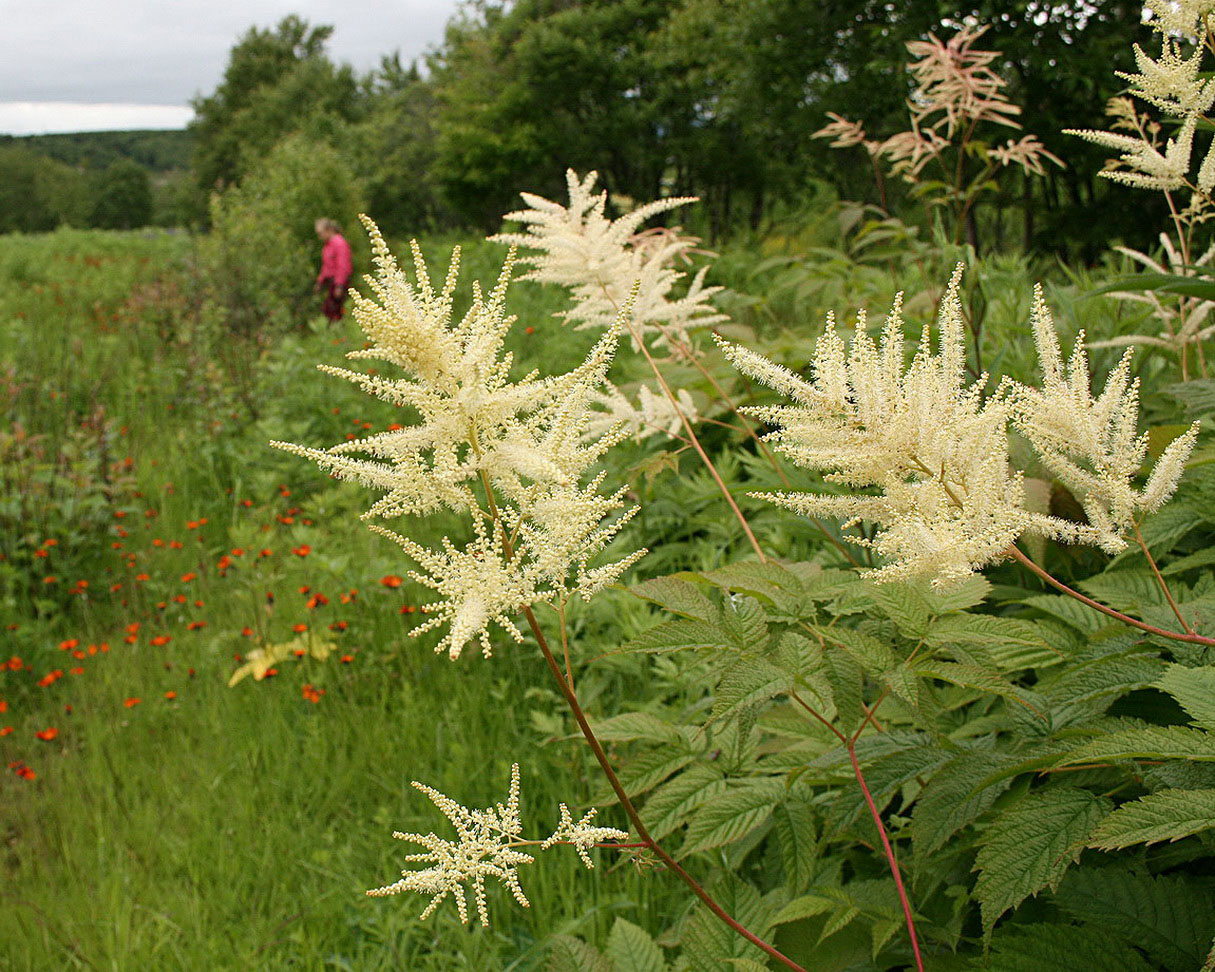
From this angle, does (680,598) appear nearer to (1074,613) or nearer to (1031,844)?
(1031,844)

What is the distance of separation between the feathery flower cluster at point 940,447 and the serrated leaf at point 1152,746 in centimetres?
22

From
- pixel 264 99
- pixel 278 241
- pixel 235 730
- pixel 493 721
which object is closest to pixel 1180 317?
pixel 493 721

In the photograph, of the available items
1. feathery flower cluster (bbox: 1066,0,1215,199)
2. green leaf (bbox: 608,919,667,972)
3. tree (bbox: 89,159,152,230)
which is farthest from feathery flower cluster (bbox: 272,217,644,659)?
tree (bbox: 89,159,152,230)

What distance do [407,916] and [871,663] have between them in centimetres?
181

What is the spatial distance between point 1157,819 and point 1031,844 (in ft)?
0.64

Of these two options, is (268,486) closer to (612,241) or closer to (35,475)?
(35,475)

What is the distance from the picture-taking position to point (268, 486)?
4.99 metres

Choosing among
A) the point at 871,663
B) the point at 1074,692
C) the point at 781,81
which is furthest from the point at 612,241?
the point at 781,81

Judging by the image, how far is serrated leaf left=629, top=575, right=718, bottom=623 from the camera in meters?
1.35

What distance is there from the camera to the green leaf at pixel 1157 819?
0.96 metres

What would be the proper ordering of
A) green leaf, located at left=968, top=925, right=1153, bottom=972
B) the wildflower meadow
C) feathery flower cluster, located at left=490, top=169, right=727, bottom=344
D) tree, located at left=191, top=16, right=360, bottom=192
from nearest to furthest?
the wildflower meadow, green leaf, located at left=968, top=925, right=1153, bottom=972, feathery flower cluster, located at left=490, top=169, right=727, bottom=344, tree, located at left=191, top=16, right=360, bottom=192

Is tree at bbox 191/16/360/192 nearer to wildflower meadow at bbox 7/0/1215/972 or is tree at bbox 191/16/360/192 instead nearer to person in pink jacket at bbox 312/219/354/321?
person in pink jacket at bbox 312/219/354/321

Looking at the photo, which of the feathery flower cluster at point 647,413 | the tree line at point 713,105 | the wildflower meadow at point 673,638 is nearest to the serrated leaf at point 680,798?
the wildflower meadow at point 673,638

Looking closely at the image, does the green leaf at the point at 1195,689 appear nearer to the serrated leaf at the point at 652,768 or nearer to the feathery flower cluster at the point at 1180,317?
the serrated leaf at the point at 652,768
